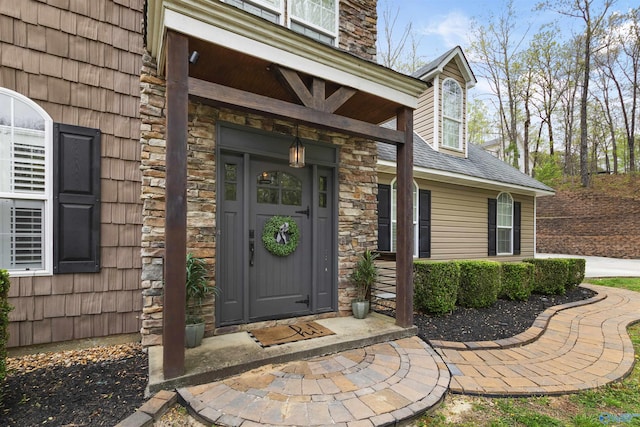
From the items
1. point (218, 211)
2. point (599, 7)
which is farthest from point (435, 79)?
point (599, 7)

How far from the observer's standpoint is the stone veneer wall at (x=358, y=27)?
13.5 ft

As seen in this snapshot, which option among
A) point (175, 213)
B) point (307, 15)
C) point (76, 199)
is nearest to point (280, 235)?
point (175, 213)

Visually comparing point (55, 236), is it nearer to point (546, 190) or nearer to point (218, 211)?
point (218, 211)

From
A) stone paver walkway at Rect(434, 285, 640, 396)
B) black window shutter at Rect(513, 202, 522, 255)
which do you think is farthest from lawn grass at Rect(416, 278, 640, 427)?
black window shutter at Rect(513, 202, 522, 255)

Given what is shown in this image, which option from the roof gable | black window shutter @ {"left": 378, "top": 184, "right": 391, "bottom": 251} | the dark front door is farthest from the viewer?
the roof gable

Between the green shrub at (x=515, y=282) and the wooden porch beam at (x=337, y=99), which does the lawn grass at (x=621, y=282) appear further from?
the wooden porch beam at (x=337, y=99)

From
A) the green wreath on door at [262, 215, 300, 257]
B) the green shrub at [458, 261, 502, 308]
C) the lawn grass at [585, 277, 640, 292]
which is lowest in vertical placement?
the lawn grass at [585, 277, 640, 292]

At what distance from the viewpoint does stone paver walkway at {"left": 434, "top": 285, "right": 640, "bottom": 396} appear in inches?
100

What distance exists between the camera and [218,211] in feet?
10.3

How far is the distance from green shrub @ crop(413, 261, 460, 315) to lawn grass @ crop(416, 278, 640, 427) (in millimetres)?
1743

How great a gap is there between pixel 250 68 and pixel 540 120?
68.1 feet

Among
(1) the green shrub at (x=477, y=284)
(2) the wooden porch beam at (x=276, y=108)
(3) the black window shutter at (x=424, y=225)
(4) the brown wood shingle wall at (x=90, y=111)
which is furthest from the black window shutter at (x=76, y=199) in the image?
(3) the black window shutter at (x=424, y=225)

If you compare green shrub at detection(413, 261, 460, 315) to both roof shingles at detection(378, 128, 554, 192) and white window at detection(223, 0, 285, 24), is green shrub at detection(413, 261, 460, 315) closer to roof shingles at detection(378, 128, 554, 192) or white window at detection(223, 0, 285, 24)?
roof shingles at detection(378, 128, 554, 192)

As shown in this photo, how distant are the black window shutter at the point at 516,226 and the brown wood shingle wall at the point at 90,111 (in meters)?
9.04
